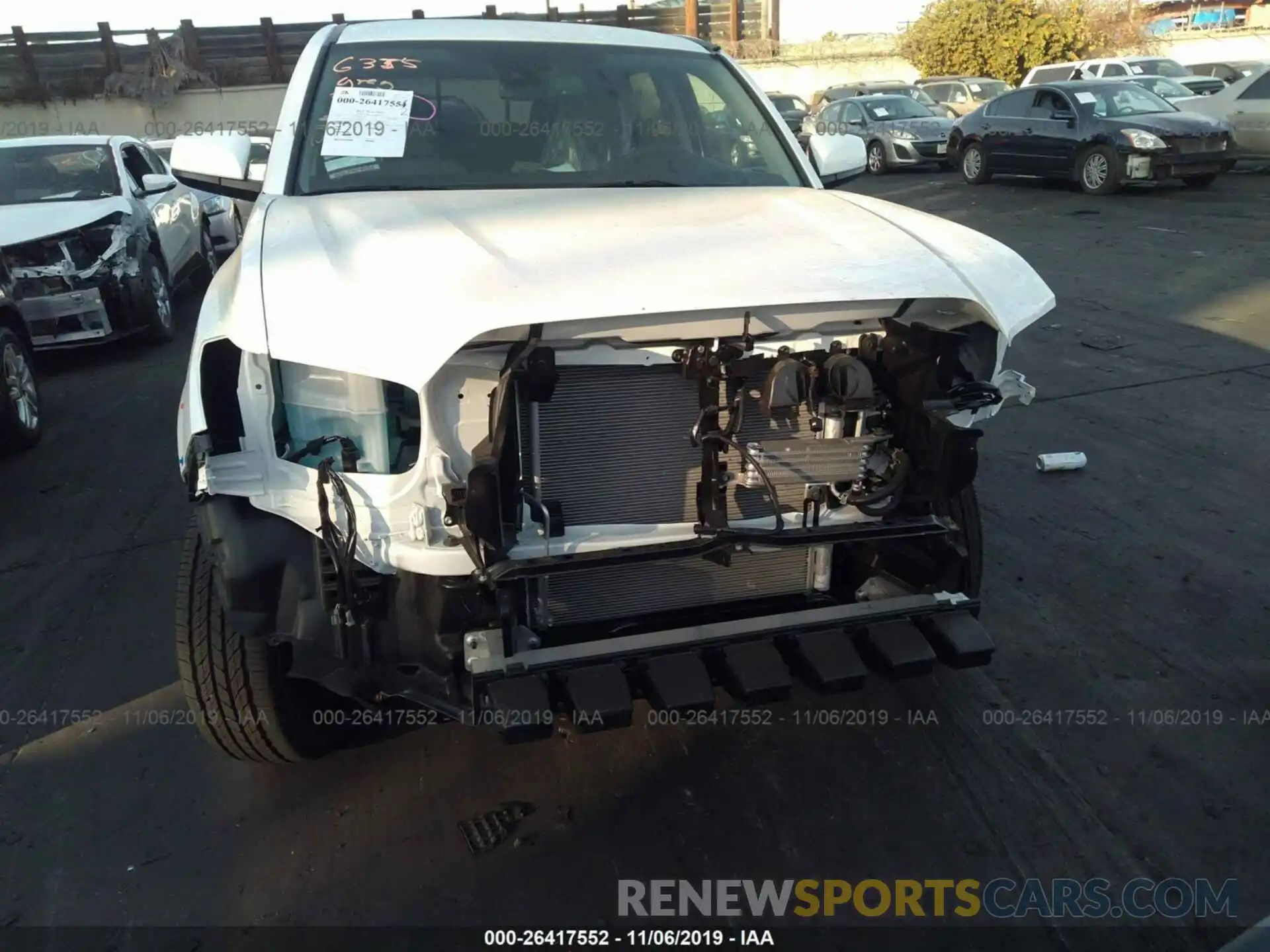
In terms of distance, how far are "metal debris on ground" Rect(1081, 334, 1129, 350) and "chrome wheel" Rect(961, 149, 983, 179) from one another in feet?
30.6

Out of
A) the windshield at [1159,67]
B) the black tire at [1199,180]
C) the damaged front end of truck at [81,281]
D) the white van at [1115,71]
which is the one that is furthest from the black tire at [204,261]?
the windshield at [1159,67]

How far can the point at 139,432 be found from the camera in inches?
229

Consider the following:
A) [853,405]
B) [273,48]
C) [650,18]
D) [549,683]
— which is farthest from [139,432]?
[650,18]

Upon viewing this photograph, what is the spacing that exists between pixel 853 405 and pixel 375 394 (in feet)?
3.79

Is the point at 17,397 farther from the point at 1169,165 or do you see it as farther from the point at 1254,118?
the point at 1254,118

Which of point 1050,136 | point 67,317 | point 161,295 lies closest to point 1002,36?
point 1050,136

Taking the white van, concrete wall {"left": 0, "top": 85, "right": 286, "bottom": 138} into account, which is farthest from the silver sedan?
concrete wall {"left": 0, "top": 85, "right": 286, "bottom": 138}

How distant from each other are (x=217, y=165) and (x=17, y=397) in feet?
8.75

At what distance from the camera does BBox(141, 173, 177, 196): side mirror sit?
8086 millimetres

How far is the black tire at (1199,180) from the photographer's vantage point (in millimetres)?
12966

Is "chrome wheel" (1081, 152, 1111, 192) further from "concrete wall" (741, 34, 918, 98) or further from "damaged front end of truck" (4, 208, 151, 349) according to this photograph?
"concrete wall" (741, 34, 918, 98)

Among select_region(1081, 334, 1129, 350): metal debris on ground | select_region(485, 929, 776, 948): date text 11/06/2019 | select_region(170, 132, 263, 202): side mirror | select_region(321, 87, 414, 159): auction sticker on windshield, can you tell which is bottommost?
select_region(1081, 334, 1129, 350): metal debris on ground

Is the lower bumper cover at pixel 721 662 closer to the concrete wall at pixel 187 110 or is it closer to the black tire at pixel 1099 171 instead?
the black tire at pixel 1099 171

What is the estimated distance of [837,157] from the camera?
394cm
